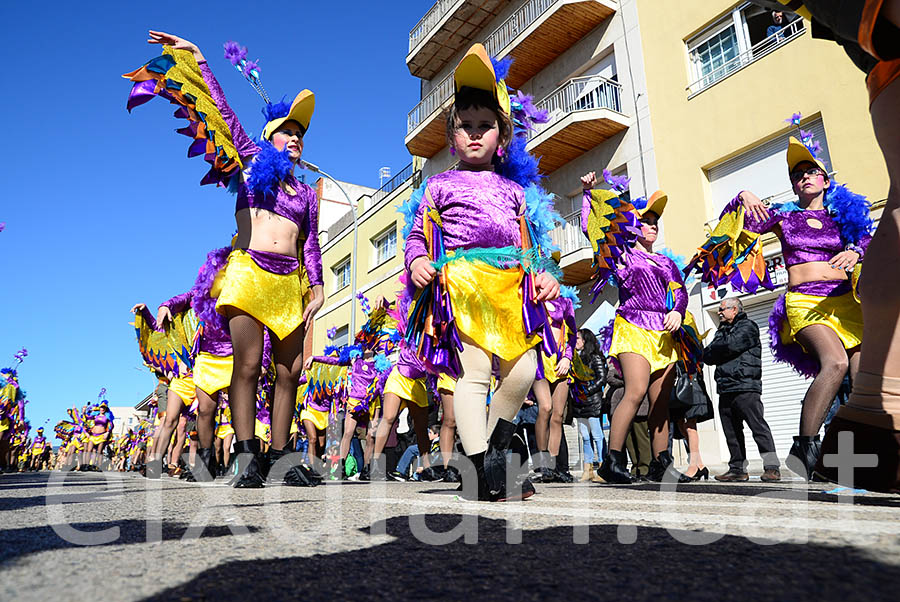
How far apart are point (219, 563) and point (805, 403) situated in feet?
11.7


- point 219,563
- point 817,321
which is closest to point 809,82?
point 817,321

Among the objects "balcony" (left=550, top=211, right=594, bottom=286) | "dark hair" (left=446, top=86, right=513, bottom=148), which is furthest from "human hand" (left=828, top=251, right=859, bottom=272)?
"balcony" (left=550, top=211, right=594, bottom=286)

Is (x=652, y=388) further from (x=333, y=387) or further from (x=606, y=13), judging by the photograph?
(x=606, y=13)

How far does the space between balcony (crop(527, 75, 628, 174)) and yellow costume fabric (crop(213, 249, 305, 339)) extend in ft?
32.5

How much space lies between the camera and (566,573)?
37.5 inches

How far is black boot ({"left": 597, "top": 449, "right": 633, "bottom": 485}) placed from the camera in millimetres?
3951

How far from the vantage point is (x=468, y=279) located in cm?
272

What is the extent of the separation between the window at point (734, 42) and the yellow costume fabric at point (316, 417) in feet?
29.8

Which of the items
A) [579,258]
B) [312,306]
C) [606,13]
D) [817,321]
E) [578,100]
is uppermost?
[606,13]

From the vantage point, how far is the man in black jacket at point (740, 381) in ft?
18.4

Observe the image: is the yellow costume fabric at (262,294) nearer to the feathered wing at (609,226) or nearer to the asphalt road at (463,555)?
the asphalt road at (463,555)

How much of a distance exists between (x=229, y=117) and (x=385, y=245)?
61.5 feet

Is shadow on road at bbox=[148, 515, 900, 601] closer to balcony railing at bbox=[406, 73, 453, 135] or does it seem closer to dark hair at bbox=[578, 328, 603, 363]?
dark hair at bbox=[578, 328, 603, 363]

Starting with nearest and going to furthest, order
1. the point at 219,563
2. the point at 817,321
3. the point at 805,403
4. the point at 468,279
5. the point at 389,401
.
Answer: the point at 219,563
the point at 468,279
the point at 805,403
the point at 817,321
the point at 389,401
